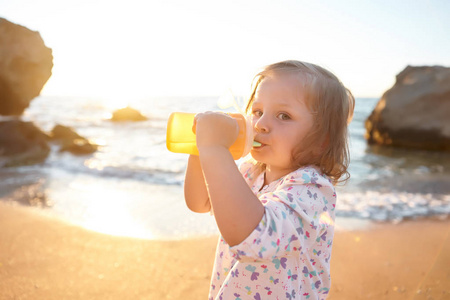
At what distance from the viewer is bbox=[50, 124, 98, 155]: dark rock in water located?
909 centimetres

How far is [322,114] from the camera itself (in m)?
1.46

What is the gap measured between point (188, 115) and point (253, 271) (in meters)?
0.68

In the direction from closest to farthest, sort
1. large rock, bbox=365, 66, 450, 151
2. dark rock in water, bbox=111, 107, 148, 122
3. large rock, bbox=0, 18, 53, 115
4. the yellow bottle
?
1. the yellow bottle
2. large rock, bbox=0, 18, 53, 115
3. large rock, bbox=365, 66, 450, 151
4. dark rock in water, bbox=111, 107, 148, 122

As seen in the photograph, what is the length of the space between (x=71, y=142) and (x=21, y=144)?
160 cm

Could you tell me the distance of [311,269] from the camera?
1438mm

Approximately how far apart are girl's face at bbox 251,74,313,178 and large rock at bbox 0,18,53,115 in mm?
7060

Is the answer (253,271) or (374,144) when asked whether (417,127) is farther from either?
(253,271)

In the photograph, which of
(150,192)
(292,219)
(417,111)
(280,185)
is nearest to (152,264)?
(280,185)

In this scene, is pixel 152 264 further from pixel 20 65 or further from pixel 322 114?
pixel 20 65

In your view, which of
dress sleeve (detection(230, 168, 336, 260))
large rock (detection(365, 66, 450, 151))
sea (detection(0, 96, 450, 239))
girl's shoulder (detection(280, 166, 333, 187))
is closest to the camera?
dress sleeve (detection(230, 168, 336, 260))

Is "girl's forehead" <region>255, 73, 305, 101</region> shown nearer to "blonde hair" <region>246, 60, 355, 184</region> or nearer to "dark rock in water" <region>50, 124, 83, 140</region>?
"blonde hair" <region>246, 60, 355, 184</region>

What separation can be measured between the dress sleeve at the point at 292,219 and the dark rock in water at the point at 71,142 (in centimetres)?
856

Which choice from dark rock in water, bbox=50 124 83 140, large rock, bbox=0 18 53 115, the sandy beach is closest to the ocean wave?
the sandy beach

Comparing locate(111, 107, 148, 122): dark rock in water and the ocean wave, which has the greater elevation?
the ocean wave
